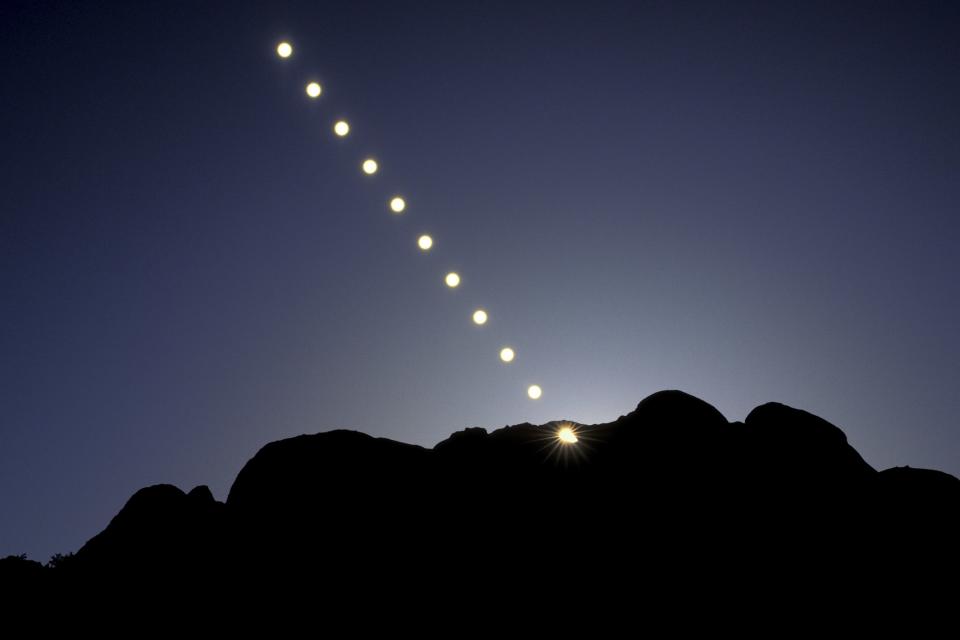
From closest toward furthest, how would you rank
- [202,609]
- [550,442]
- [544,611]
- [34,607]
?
[544,611], [202,609], [34,607], [550,442]

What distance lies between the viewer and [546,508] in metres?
21.0

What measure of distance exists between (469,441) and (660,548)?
8.48 meters

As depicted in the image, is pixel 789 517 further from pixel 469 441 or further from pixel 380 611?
pixel 380 611

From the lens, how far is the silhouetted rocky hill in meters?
19.3

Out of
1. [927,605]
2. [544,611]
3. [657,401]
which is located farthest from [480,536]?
[927,605]

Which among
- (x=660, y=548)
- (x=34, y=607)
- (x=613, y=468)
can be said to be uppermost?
(x=613, y=468)

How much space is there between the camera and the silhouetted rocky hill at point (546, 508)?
19297mm

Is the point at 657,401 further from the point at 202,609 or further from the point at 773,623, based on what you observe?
the point at 202,609

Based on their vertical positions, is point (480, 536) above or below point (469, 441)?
below

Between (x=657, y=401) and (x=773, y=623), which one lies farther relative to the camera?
(x=657, y=401)

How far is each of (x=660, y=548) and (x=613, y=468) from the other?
132 inches

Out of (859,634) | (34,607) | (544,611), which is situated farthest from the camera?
(34,607)

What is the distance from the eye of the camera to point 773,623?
17297mm

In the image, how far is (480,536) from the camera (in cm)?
2072
